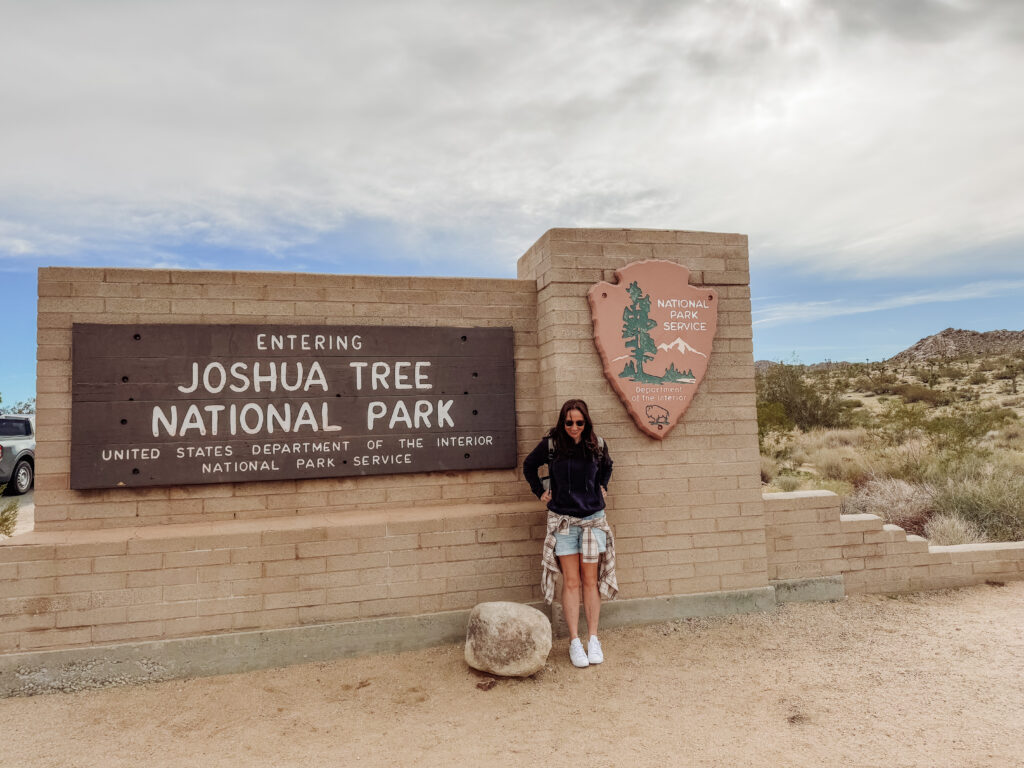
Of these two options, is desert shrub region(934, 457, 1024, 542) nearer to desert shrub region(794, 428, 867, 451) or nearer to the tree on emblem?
the tree on emblem

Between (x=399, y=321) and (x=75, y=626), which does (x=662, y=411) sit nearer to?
(x=399, y=321)

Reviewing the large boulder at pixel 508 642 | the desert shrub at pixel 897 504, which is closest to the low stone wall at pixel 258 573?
the large boulder at pixel 508 642

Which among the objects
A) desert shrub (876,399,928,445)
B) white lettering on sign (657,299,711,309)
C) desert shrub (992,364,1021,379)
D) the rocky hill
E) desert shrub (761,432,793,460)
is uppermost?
the rocky hill

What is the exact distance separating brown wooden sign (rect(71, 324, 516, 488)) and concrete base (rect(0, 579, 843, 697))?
1122 mm

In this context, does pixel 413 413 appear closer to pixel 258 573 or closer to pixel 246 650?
pixel 258 573

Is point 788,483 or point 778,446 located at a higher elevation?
point 778,446

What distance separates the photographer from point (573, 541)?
4.53 metres

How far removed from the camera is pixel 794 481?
33.4 ft

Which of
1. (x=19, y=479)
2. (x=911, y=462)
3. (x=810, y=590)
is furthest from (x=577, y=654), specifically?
(x=19, y=479)

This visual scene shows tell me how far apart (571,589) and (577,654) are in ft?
1.42

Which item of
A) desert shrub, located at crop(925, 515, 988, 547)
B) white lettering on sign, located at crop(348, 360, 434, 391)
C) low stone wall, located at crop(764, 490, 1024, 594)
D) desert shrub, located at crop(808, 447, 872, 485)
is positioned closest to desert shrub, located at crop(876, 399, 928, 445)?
desert shrub, located at crop(808, 447, 872, 485)

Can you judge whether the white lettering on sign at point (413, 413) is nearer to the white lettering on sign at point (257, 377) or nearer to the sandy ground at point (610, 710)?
the white lettering on sign at point (257, 377)

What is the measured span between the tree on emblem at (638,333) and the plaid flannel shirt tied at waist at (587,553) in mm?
1301

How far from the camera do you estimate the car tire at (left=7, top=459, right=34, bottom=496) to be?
11.6m
